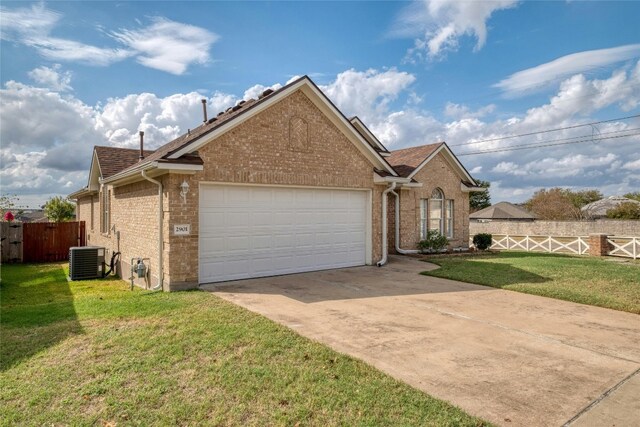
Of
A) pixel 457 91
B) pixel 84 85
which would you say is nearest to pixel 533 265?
pixel 457 91

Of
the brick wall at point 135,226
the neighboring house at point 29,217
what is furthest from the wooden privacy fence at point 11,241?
the neighboring house at point 29,217

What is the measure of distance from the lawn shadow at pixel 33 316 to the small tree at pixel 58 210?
2395cm

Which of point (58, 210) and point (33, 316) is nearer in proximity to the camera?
point (33, 316)

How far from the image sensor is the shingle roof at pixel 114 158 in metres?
14.5

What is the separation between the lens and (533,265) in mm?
13656

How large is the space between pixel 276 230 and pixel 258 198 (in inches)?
42.4

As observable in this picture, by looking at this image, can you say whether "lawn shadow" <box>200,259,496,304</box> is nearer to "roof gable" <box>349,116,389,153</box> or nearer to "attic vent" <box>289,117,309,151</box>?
"attic vent" <box>289,117,309,151</box>

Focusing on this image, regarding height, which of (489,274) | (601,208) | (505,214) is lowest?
(489,274)

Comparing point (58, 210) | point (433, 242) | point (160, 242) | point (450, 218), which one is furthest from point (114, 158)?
point (58, 210)

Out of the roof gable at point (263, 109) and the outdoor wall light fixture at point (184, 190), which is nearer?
the outdoor wall light fixture at point (184, 190)

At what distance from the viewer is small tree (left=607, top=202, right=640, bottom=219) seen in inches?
1687

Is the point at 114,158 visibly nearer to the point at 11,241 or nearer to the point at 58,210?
the point at 11,241

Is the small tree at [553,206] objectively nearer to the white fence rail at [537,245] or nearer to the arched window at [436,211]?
the white fence rail at [537,245]

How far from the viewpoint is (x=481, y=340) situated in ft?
18.9
